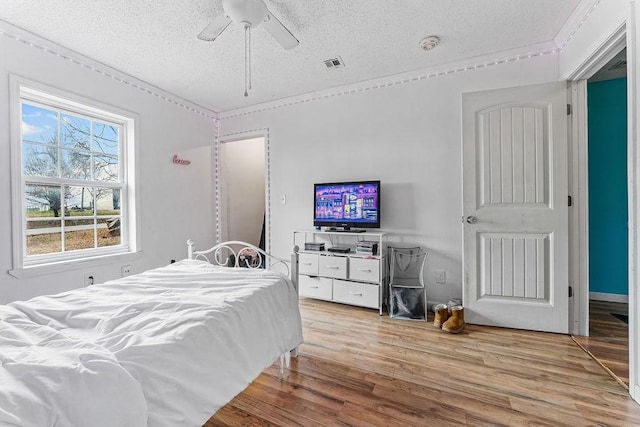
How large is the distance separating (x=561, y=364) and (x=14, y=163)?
4.24 metres

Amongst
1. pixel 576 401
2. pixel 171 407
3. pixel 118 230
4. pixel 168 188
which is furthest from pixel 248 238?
pixel 576 401

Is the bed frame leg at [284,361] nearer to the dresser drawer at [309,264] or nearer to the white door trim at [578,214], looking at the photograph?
the dresser drawer at [309,264]

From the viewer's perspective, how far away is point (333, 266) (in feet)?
9.86

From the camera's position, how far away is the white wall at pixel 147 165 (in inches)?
85.0

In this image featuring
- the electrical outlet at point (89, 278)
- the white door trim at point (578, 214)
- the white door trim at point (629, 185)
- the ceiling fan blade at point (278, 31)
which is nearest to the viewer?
the white door trim at point (629, 185)

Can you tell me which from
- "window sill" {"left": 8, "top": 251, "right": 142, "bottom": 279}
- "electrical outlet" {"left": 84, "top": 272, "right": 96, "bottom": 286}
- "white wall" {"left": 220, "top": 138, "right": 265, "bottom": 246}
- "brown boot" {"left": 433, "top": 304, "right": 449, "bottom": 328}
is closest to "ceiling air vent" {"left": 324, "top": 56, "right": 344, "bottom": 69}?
"white wall" {"left": 220, "top": 138, "right": 265, "bottom": 246}

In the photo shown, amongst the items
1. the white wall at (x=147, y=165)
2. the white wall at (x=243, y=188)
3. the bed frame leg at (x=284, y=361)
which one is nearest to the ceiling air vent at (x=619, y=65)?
the bed frame leg at (x=284, y=361)

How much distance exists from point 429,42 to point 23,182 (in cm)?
356

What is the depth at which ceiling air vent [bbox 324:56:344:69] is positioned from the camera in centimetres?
270

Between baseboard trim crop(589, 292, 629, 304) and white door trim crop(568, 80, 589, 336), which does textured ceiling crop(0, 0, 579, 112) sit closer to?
white door trim crop(568, 80, 589, 336)

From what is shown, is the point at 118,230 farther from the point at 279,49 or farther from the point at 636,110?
the point at 636,110

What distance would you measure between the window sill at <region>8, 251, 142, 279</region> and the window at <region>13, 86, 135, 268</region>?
0.06m

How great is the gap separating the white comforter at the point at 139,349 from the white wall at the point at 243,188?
2.59 m

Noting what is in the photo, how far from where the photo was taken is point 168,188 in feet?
11.1
